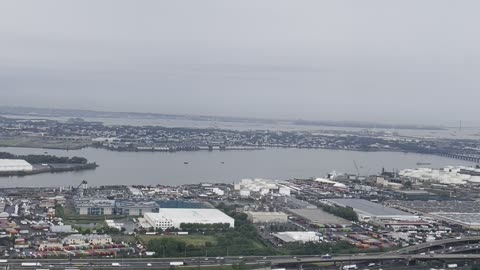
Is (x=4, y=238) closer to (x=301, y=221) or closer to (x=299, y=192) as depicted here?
(x=301, y=221)

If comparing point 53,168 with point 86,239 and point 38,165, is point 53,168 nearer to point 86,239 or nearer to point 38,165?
point 38,165

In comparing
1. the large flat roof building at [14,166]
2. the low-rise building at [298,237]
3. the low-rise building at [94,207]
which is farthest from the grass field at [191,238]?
the large flat roof building at [14,166]

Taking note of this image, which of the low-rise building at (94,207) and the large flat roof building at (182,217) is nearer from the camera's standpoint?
the large flat roof building at (182,217)

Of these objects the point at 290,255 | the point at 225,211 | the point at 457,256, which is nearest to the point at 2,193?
the point at 225,211

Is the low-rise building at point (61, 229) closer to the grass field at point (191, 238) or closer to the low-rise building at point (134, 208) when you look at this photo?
the grass field at point (191, 238)

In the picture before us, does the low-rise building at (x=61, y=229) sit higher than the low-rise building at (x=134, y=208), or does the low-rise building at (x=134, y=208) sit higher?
the low-rise building at (x=134, y=208)

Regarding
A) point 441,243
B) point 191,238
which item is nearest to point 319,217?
point 441,243
